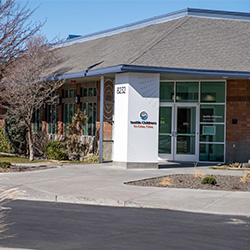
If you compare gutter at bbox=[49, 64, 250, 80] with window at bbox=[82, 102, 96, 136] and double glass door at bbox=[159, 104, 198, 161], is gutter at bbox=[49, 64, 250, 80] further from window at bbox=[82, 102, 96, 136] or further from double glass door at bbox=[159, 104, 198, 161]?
window at bbox=[82, 102, 96, 136]

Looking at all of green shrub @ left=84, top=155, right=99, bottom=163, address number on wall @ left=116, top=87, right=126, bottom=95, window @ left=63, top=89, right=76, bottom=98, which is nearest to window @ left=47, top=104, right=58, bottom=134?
window @ left=63, top=89, right=76, bottom=98

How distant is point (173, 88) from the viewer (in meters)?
22.0

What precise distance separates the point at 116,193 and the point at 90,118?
40.0 ft

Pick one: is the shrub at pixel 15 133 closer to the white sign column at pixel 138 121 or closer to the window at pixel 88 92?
the window at pixel 88 92

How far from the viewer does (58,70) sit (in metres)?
24.4

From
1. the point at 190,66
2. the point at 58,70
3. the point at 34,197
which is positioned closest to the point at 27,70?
the point at 58,70

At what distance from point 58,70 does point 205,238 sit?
17.5 m

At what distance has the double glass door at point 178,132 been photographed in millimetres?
21750

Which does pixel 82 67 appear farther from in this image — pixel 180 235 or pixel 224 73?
pixel 180 235

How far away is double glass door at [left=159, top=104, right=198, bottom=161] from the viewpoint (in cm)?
2175

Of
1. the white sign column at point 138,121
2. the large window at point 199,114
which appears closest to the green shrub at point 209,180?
the white sign column at point 138,121

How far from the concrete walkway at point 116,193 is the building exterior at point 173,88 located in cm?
269

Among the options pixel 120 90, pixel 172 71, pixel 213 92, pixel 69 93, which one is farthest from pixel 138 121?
pixel 69 93

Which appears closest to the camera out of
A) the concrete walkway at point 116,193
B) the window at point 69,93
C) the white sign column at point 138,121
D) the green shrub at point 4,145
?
the concrete walkway at point 116,193
